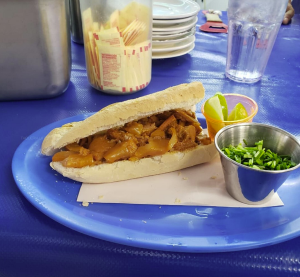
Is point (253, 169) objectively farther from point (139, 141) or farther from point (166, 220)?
point (139, 141)

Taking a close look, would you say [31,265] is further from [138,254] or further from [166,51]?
[166,51]

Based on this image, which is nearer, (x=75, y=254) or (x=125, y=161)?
(x=75, y=254)

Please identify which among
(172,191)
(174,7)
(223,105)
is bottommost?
(172,191)

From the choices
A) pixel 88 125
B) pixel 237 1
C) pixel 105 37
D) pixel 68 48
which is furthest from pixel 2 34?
pixel 237 1

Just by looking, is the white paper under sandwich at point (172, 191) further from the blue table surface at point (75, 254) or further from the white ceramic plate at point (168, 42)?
the white ceramic plate at point (168, 42)

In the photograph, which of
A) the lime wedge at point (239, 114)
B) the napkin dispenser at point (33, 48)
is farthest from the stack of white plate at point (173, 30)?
the lime wedge at point (239, 114)

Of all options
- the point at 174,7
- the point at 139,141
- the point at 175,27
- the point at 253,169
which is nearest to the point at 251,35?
the point at 175,27
